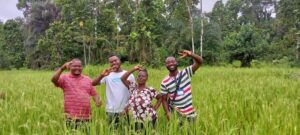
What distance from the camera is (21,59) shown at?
39781mm

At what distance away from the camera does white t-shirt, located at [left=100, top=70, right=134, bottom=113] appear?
15.9 feet

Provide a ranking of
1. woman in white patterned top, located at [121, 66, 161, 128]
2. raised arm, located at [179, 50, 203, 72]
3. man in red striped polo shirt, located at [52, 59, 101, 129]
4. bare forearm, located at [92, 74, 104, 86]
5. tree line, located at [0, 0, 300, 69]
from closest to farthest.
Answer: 1. woman in white patterned top, located at [121, 66, 161, 128]
2. raised arm, located at [179, 50, 203, 72]
3. man in red striped polo shirt, located at [52, 59, 101, 129]
4. bare forearm, located at [92, 74, 104, 86]
5. tree line, located at [0, 0, 300, 69]

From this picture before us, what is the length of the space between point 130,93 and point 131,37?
14569mm

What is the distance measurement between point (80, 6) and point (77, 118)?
76.1 ft

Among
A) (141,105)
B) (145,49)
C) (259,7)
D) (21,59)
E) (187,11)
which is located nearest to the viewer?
(141,105)

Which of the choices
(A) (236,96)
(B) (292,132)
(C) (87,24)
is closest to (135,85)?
(B) (292,132)

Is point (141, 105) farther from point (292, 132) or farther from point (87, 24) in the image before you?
point (87, 24)

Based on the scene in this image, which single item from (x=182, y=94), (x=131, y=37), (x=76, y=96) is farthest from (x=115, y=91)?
(x=131, y=37)

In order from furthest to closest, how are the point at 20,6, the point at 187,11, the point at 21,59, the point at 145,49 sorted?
1. the point at 20,6
2. the point at 21,59
3. the point at 187,11
4. the point at 145,49

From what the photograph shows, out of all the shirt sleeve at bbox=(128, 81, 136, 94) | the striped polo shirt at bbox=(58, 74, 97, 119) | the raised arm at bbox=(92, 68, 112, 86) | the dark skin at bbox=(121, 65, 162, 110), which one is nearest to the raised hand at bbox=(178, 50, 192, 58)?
the dark skin at bbox=(121, 65, 162, 110)

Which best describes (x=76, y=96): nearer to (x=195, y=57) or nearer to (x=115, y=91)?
(x=115, y=91)

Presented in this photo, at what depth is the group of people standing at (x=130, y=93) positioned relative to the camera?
454 cm

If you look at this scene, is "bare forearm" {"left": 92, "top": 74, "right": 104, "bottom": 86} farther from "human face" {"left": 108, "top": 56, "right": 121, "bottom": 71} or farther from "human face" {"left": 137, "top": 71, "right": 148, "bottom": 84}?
"human face" {"left": 137, "top": 71, "right": 148, "bottom": 84}

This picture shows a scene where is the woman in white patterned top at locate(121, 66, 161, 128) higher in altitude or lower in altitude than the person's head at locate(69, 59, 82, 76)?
lower
